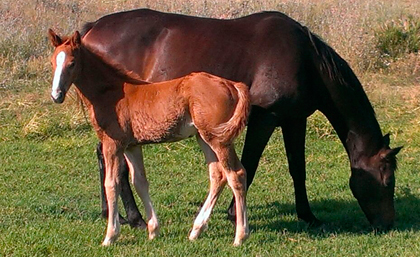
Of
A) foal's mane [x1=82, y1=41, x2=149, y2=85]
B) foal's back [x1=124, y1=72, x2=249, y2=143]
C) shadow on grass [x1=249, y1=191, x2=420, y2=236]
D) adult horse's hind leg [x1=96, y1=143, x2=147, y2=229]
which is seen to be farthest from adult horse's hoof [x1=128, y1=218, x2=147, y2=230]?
foal's mane [x1=82, y1=41, x2=149, y2=85]

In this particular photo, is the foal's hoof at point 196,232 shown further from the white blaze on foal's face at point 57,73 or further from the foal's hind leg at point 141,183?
the white blaze on foal's face at point 57,73

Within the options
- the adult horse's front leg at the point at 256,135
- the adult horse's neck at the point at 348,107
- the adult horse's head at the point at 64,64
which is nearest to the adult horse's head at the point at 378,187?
the adult horse's neck at the point at 348,107

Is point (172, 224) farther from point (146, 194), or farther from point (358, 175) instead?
point (358, 175)

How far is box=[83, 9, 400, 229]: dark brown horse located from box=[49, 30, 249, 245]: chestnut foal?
0.98 meters

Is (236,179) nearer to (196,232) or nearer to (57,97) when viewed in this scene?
(196,232)

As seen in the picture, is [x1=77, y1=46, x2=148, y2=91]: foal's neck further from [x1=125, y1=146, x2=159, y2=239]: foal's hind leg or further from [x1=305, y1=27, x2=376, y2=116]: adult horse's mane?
[x1=305, y1=27, x2=376, y2=116]: adult horse's mane

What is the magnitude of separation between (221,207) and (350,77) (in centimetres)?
184

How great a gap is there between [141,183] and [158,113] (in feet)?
2.25

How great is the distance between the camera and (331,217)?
294 inches

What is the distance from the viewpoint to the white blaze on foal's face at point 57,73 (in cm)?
534

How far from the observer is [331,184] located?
8719 mm

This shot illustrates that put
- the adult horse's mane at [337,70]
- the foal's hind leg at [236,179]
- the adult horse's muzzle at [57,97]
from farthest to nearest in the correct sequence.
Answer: the adult horse's mane at [337,70] → the foal's hind leg at [236,179] → the adult horse's muzzle at [57,97]

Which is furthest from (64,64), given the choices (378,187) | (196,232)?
(378,187)

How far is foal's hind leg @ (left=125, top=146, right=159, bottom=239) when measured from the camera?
6238 mm
